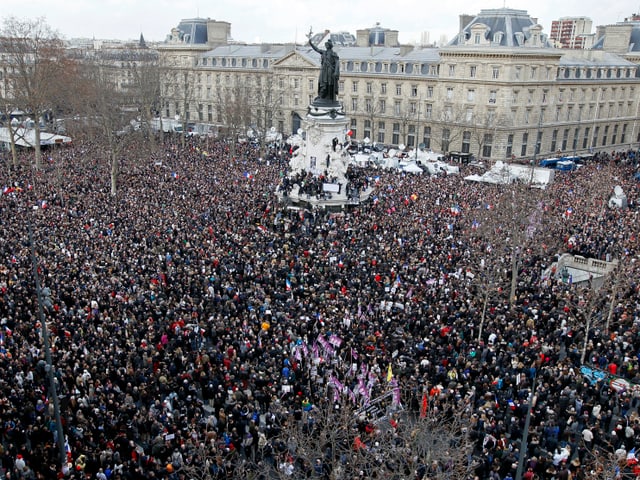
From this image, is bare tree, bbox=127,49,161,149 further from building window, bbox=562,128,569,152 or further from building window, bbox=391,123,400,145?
building window, bbox=562,128,569,152

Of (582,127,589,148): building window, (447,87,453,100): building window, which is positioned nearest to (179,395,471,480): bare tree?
(447,87,453,100): building window

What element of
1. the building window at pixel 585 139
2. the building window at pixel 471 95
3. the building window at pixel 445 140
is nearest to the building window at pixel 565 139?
the building window at pixel 585 139

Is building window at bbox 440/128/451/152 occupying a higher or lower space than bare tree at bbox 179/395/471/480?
higher

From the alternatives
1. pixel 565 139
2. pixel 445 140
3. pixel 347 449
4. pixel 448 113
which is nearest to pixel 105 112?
pixel 445 140

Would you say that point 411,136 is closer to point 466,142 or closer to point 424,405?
point 466,142

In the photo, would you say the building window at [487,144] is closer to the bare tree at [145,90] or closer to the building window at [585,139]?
the building window at [585,139]

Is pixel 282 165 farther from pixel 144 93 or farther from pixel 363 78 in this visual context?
pixel 363 78

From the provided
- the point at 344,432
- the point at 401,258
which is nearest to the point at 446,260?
the point at 401,258
